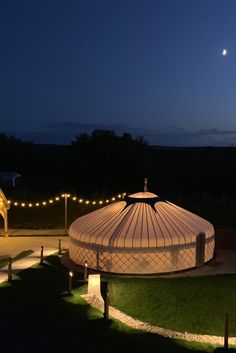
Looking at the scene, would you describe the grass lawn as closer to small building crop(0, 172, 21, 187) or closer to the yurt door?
the yurt door

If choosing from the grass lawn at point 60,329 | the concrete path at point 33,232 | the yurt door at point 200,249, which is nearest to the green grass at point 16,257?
the grass lawn at point 60,329

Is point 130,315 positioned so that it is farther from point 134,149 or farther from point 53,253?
point 134,149

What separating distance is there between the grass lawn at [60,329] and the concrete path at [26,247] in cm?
186

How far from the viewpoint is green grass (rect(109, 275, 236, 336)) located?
8031 mm

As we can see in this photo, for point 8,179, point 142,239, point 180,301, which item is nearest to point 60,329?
point 180,301

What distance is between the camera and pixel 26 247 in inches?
553

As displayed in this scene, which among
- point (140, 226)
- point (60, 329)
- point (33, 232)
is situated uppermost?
point (140, 226)

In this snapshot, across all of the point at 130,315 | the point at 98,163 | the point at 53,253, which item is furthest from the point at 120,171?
the point at 130,315

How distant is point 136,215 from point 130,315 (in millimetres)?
3840

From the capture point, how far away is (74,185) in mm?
27359

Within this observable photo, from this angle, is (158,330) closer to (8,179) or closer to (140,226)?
(140,226)

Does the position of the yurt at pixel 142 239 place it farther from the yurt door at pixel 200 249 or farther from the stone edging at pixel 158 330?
the stone edging at pixel 158 330

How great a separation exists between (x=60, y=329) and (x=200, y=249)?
17.7ft

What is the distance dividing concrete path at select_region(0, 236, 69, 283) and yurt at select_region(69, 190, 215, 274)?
1127 millimetres
